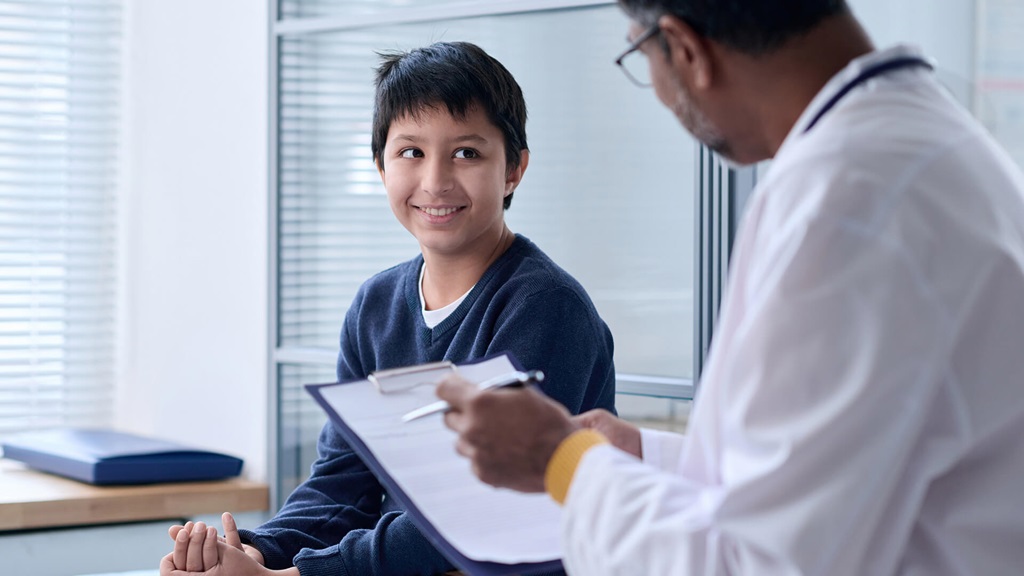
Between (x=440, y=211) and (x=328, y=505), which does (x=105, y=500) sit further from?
(x=440, y=211)

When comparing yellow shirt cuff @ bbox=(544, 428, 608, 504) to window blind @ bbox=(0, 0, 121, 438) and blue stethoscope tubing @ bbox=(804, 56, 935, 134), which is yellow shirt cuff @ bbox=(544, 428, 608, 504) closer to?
blue stethoscope tubing @ bbox=(804, 56, 935, 134)

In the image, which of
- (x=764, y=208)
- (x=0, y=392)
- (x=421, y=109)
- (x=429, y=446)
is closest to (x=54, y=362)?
(x=0, y=392)

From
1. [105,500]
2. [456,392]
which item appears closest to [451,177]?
[456,392]

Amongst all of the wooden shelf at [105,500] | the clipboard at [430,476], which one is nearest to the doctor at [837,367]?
the clipboard at [430,476]

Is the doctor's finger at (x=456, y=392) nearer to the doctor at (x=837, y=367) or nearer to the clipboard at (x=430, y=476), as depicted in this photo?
the doctor at (x=837, y=367)

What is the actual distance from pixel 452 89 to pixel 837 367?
99 centimetres

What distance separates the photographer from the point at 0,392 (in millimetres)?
3039

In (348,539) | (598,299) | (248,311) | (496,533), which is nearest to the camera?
(496,533)

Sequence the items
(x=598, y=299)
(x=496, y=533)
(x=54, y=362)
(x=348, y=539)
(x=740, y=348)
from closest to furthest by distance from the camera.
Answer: (x=740, y=348), (x=496, y=533), (x=348, y=539), (x=598, y=299), (x=54, y=362)

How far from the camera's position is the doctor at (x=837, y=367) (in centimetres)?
82

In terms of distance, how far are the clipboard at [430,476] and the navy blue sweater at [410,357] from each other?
38cm

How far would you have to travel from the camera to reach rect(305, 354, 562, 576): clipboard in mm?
1122

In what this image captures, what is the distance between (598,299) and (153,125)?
1579mm

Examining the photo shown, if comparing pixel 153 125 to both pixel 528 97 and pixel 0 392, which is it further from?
pixel 528 97
